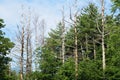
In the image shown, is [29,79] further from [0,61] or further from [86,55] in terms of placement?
[86,55]

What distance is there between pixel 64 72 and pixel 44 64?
417cm

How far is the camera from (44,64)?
39.0 meters

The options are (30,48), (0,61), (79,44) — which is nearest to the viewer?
(0,61)

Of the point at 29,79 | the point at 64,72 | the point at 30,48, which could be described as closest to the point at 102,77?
the point at 64,72

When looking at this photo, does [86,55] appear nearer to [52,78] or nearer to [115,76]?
[52,78]

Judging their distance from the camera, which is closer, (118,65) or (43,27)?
(118,65)

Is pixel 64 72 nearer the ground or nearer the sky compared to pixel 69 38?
nearer the ground

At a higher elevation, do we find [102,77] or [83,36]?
[83,36]

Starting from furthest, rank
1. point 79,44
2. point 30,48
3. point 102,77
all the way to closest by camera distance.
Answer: point 79,44 < point 30,48 < point 102,77

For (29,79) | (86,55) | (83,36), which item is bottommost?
(29,79)

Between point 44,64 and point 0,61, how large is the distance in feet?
20.7

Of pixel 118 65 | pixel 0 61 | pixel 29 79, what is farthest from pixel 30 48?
pixel 118 65

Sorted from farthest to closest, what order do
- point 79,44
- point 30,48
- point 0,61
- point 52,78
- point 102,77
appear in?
point 79,44
point 30,48
point 52,78
point 0,61
point 102,77

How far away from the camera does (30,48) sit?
47812mm
